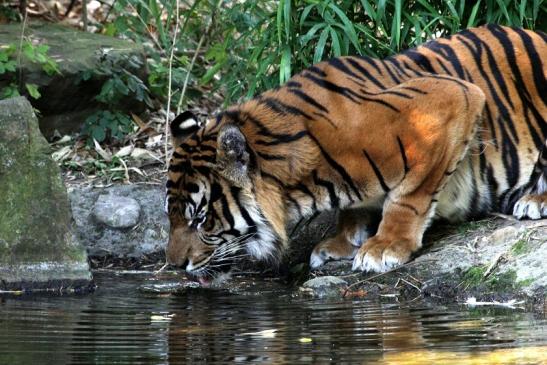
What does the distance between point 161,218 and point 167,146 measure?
861 millimetres

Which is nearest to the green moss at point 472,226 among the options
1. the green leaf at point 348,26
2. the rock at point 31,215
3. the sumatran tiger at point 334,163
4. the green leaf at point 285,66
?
the sumatran tiger at point 334,163

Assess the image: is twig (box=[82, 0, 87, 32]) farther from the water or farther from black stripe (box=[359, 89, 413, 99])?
black stripe (box=[359, 89, 413, 99])

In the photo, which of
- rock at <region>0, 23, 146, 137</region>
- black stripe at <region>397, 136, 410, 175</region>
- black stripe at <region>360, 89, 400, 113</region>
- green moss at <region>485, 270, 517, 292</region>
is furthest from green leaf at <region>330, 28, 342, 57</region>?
rock at <region>0, 23, 146, 137</region>

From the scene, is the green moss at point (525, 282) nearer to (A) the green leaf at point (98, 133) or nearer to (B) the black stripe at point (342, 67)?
(B) the black stripe at point (342, 67)

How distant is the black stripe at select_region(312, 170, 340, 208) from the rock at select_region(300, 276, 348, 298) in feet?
1.30

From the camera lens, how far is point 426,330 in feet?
16.5

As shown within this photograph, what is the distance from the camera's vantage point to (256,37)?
859 cm

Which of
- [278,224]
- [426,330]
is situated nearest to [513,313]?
[426,330]

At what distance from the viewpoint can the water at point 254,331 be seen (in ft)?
14.8

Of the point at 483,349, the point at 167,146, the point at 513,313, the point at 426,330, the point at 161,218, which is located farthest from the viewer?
the point at 167,146

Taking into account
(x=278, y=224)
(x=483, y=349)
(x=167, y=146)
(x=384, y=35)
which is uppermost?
(x=384, y=35)

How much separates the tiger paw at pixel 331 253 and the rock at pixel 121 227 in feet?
3.93

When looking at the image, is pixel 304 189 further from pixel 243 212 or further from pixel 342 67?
pixel 342 67

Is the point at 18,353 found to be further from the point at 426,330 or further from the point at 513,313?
the point at 513,313
